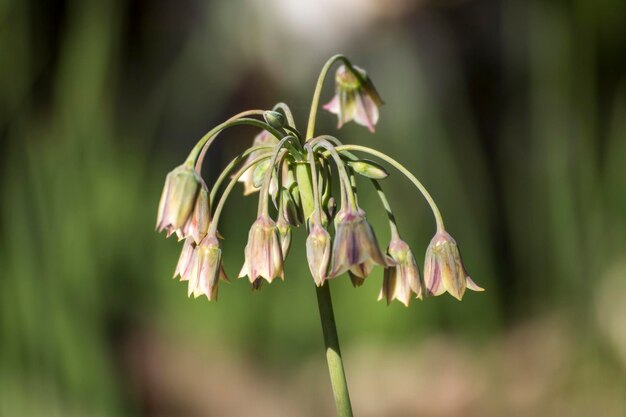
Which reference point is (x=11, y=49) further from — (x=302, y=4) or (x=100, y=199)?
(x=302, y=4)

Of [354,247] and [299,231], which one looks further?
[299,231]

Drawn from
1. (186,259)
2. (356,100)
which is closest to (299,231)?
(356,100)

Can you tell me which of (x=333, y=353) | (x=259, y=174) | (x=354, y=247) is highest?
(x=259, y=174)

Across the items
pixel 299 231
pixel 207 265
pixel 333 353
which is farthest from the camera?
pixel 299 231

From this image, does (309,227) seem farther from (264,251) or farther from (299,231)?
(299,231)

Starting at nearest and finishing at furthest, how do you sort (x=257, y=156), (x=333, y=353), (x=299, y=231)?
(x=333, y=353) → (x=257, y=156) → (x=299, y=231)

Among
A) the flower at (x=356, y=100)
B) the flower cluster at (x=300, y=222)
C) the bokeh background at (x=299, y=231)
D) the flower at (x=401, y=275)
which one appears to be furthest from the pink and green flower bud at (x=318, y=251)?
the bokeh background at (x=299, y=231)
